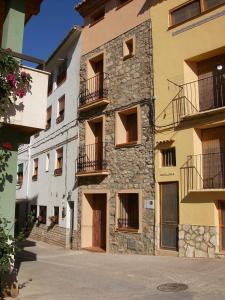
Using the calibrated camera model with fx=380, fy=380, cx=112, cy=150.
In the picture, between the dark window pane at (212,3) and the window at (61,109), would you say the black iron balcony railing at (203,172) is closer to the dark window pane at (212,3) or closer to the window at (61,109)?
the dark window pane at (212,3)

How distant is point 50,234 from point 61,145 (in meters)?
4.50

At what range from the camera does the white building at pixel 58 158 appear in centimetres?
1762

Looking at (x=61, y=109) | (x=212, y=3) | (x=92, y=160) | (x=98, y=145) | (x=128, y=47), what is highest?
(x=212, y=3)

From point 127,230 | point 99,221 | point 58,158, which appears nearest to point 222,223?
point 127,230

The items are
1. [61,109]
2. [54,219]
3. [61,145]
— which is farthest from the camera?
[61,109]

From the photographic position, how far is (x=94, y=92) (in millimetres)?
16594

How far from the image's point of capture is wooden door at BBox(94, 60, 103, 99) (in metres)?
16.2

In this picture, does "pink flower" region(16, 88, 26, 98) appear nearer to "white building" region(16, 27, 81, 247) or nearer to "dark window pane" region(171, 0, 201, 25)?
"dark window pane" region(171, 0, 201, 25)

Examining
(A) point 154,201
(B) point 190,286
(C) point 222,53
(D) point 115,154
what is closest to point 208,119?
(C) point 222,53

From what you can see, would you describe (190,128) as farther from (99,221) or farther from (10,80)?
(10,80)

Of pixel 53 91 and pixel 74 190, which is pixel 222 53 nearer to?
pixel 74 190

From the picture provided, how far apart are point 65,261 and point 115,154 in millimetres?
4469

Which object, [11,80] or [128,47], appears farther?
[128,47]

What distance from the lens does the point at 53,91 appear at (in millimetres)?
21266
